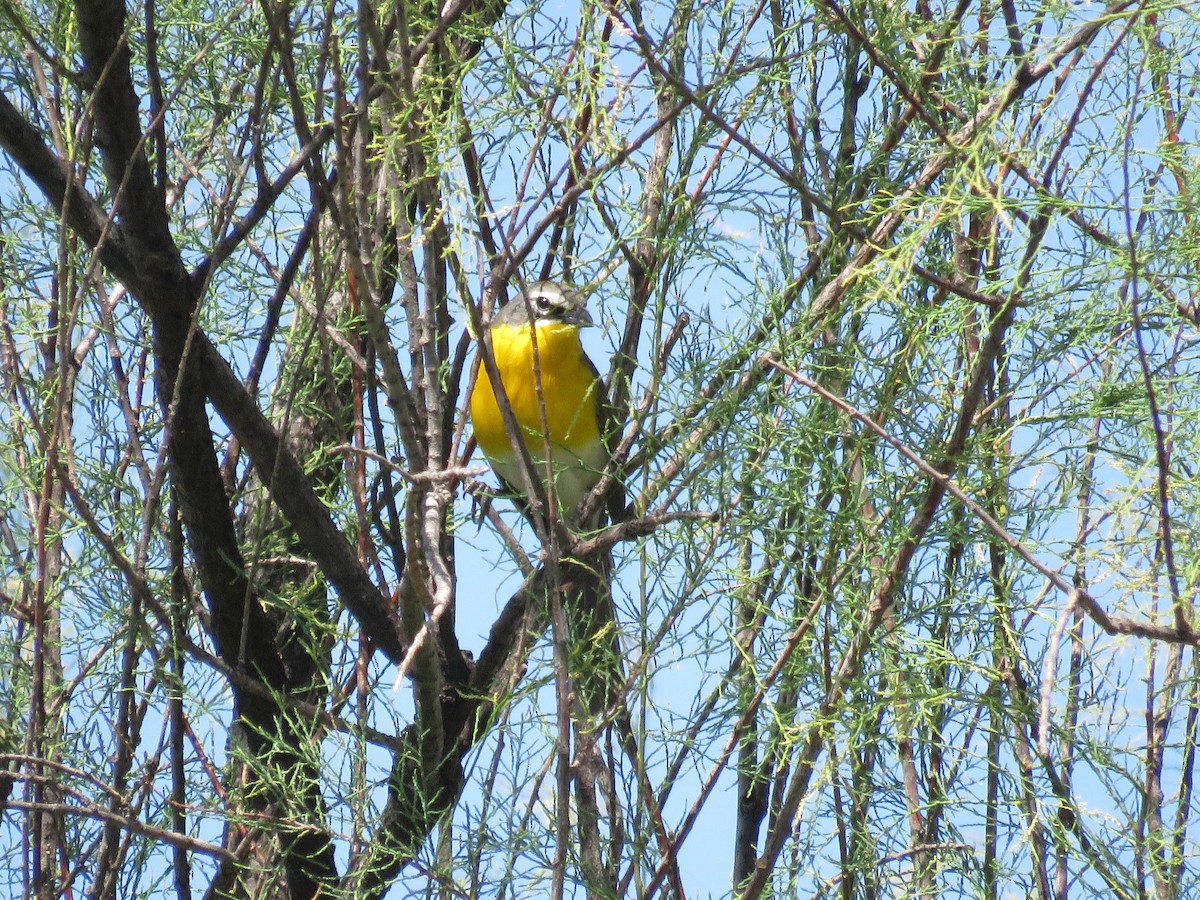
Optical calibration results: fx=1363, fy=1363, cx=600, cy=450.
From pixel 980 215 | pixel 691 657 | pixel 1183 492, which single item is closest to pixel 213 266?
pixel 691 657

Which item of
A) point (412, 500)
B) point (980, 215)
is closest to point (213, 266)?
point (412, 500)

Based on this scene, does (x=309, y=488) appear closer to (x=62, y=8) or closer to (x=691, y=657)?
(x=691, y=657)

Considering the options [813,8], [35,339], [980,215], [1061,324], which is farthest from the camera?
[35,339]

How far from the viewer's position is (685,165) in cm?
246

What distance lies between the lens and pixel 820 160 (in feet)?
8.07

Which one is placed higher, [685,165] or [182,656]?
[685,165]

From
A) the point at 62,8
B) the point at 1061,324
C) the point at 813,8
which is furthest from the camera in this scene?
the point at 62,8

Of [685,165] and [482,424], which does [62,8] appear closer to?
[685,165]

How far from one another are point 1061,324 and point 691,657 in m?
0.87

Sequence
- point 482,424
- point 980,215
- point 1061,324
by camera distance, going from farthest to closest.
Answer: point 482,424, point 980,215, point 1061,324

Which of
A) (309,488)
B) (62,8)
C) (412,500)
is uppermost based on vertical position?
(62,8)

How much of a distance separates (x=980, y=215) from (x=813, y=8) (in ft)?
1.63

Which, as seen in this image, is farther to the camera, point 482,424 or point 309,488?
point 482,424

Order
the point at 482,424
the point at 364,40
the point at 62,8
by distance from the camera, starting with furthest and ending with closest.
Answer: the point at 482,424
the point at 62,8
the point at 364,40
